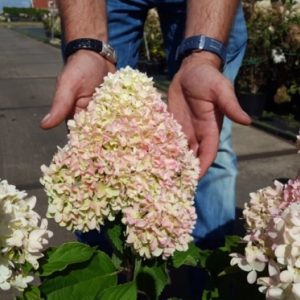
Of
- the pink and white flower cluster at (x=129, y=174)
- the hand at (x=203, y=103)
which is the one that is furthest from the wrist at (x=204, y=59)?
the pink and white flower cluster at (x=129, y=174)

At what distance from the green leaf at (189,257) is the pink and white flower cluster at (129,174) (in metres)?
0.20

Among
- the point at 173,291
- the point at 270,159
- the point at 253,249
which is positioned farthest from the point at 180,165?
the point at 270,159

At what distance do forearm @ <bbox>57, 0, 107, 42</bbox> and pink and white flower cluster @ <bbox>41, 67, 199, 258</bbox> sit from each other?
0.63m

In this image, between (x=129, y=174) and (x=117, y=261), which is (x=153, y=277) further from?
(x=129, y=174)

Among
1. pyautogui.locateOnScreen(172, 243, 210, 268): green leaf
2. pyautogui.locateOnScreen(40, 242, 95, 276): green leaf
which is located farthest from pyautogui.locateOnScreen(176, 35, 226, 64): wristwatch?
pyautogui.locateOnScreen(40, 242, 95, 276): green leaf

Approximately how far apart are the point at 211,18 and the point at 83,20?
1.38 ft

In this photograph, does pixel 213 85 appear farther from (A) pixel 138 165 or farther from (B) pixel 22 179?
(B) pixel 22 179

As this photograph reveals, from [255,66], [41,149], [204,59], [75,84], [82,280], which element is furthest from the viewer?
[255,66]

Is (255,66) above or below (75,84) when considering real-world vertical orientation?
below

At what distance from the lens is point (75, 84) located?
1.57 meters

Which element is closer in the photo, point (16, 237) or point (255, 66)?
point (16, 237)

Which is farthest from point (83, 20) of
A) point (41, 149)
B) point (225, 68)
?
point (41, 149)

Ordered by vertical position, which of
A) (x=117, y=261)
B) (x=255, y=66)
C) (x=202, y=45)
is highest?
(x=202, y=45)

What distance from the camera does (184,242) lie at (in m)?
1.19
